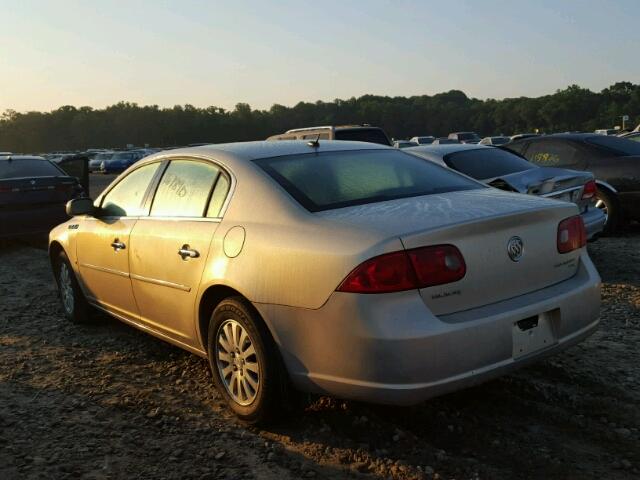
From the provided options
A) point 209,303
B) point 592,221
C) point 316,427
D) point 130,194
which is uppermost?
point 130,194

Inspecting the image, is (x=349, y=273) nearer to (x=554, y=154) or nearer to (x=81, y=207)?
(x=81, y=207)

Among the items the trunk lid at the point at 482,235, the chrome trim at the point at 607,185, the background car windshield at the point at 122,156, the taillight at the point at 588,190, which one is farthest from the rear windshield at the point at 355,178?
the background car windshield at the point at 122,156

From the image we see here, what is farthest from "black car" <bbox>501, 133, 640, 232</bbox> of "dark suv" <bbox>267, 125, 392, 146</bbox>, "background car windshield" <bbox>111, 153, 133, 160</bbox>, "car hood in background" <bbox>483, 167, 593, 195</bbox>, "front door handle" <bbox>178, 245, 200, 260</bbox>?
"background car windshield" <bbox>111, 153, 133, 160</bbox>

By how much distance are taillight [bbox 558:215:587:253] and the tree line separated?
99.2 meters

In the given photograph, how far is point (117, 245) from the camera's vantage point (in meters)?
4.62

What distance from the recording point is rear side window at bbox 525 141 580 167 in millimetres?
9281

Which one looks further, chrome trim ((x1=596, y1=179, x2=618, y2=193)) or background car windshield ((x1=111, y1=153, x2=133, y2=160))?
background car windshield ((x1=111, y1=153, x2=133, y2=160))

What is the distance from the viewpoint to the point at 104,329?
5.61m

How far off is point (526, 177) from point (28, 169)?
7549 millimetres

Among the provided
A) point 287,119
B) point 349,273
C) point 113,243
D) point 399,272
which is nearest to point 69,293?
point 113,243

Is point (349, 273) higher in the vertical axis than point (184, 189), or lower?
lower

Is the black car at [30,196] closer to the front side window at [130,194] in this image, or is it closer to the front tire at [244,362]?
the front side window at [130,194]

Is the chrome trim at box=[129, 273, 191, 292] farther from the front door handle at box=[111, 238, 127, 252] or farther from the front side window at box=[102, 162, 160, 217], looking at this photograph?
the front side window at box=[102, 162, 160, 217]

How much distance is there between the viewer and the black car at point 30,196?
9.77 m
